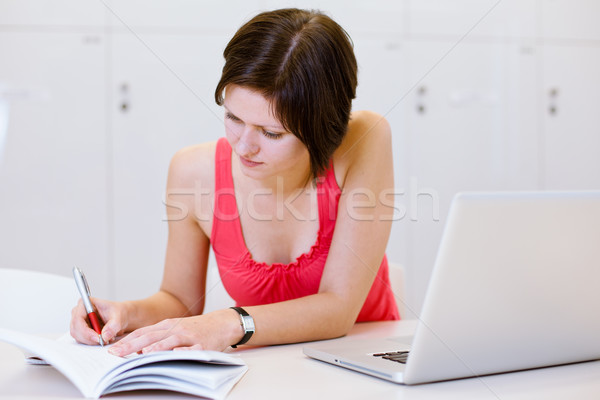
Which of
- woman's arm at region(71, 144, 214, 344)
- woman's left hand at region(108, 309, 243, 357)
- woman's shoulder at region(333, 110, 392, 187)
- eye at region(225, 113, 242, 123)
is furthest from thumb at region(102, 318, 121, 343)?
woman's shoulder at region(333, 110, 392, 187)

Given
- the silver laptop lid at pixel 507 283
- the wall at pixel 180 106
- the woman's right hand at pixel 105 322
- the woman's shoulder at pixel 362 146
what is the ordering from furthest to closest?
the wall at pixel 180 106, the woman's shoulder at pixel 362 146, the woman's right hand at pixel 105 322, the silver laptop lid at pixel 507 283

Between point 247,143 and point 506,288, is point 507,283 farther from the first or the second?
point 247,143

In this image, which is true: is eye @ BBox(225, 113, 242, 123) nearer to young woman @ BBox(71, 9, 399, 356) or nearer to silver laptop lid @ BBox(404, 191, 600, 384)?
young woman @ BBox(71, 9, 399, 356)

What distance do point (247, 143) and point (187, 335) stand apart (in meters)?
0.36

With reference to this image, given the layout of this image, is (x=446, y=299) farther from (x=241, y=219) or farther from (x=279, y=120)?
(x=241, y=219)

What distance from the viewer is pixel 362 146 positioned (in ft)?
3.83

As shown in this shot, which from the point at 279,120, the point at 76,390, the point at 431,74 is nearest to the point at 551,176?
the point at 431,74

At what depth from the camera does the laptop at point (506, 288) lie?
568mm

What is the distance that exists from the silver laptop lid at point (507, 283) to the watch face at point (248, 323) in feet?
1.00

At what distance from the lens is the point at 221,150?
1256mm

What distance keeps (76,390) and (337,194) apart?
638mm

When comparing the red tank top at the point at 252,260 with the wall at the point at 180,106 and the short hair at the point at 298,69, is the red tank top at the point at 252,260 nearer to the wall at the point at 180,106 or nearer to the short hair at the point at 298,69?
the short hair at the point at 298,69

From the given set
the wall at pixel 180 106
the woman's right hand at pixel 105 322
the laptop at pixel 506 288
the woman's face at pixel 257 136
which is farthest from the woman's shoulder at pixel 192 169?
the wall at pixel 180 106

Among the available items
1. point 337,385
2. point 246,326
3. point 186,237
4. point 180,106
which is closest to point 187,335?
point 246,326
